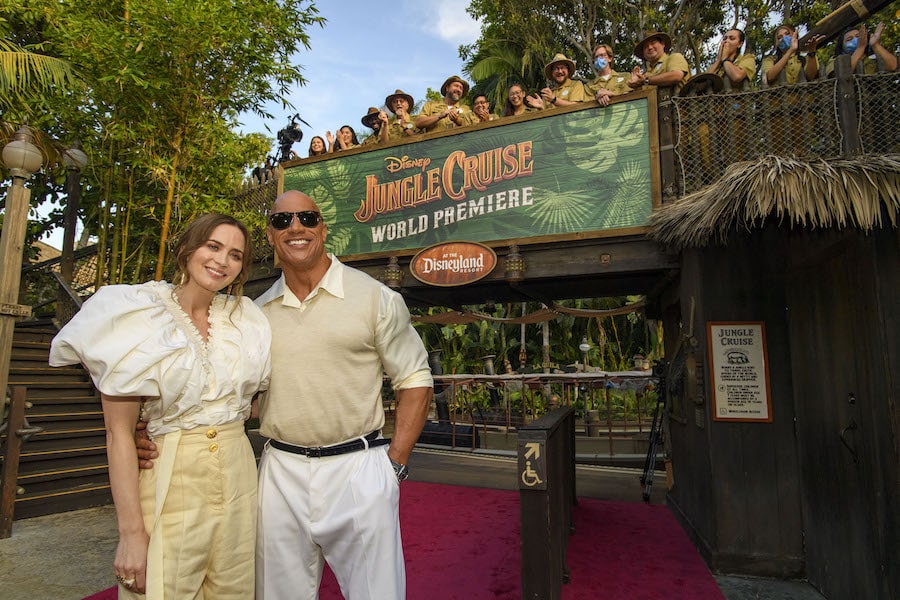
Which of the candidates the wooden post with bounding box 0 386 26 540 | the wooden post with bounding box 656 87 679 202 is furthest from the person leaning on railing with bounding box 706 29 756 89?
the wooden post with bounding box 0 386 26 540

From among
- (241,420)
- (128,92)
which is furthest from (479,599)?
(128,92)

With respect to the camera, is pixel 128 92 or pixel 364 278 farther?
pixel 128 92

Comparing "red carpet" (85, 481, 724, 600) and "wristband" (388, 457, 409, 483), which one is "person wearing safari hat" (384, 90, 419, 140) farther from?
"wristband" (388, 457, 409, 483)

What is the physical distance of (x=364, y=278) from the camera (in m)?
2.24

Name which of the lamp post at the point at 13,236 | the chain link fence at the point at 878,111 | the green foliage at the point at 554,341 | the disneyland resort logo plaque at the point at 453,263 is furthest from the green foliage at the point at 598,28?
the lamp post at the point at 13,236

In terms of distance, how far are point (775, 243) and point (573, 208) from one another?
196cm

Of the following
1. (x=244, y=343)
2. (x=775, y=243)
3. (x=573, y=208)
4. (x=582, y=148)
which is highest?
(x=582, y=148)

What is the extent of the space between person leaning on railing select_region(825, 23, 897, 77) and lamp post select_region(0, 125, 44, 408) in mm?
8341

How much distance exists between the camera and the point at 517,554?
496 centimetres

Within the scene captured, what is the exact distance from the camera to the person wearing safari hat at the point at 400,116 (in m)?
7.33

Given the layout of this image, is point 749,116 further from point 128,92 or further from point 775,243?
point 128,92

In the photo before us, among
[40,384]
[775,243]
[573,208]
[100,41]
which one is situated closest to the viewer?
[775,243]

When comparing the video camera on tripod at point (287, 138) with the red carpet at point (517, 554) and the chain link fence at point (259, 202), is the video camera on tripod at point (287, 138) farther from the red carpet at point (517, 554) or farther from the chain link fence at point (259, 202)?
the red carpet at point (517, 554)

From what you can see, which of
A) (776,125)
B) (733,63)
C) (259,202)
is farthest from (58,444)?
(733,63)
